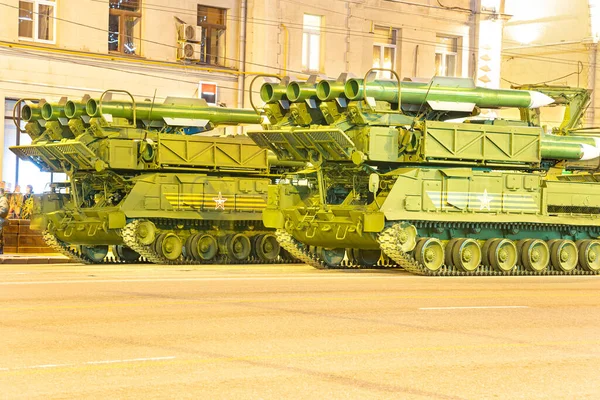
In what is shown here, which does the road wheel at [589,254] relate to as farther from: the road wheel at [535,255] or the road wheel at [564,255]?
the road wheel at [535,255]

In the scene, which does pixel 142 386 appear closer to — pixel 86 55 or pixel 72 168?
pixel 72 168

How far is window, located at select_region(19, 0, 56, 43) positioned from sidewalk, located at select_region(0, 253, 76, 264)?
759 centimetres

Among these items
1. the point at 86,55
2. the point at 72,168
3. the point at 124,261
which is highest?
the point at 86,55

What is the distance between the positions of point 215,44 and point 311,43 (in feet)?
11.8

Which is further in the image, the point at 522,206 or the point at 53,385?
the point at 522,206

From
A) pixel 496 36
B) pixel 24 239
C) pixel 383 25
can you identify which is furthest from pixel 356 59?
pixel 24 239

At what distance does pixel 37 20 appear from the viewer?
36938mm

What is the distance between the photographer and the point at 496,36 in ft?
160

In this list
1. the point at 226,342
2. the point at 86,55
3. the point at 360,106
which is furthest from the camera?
the point at 86,55

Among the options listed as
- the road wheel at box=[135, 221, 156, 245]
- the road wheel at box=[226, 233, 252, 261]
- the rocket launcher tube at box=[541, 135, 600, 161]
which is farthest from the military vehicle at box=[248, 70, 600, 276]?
the road wheel at box=[135, 221, 156, 245]

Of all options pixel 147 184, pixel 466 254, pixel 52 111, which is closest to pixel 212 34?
pixel 52 111

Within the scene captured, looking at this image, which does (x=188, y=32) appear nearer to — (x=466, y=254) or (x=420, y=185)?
(x=420, y=185)

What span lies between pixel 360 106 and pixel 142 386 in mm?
15034

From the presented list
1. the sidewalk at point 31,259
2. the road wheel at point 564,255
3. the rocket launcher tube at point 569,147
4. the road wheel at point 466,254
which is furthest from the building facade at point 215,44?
the road wheel at point 564,255
